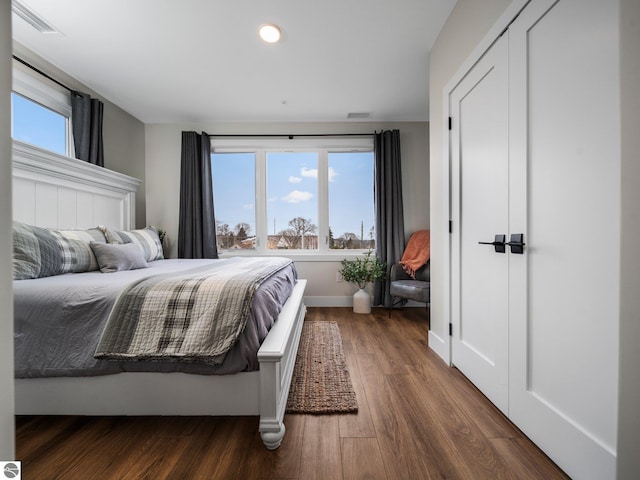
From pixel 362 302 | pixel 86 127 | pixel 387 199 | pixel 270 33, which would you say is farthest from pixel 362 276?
pixel 86 127

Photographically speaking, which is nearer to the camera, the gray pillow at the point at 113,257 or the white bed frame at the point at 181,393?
the white bed frame at the point at 181,393

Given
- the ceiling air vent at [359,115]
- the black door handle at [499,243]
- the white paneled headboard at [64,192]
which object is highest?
the ceiling air vent at [359,115]

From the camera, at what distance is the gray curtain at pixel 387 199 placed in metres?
3.67

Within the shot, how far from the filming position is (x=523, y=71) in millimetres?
1304

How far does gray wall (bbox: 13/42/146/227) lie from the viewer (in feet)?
9.23

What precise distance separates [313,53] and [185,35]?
40.0 inches

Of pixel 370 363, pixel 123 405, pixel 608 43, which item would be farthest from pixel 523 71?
pixel 123 405

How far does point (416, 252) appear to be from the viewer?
352 centimetres

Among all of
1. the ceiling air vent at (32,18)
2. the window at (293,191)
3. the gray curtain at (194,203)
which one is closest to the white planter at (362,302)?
the window at (293,191)

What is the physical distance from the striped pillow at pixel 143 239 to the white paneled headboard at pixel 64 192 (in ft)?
1.15

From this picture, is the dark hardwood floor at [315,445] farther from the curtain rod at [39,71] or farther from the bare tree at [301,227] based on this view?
the curtain rod at [39,71]

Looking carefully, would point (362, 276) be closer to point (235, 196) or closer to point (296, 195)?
point (296, 195)

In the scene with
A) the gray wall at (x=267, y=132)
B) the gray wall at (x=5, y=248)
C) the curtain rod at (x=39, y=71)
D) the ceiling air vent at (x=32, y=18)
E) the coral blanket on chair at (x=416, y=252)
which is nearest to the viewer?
the gray wall at (x=5, y=248)

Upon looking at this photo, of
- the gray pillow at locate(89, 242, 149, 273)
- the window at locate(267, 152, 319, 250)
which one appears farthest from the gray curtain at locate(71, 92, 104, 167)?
the window at locate(267, 152, 319, 250)
